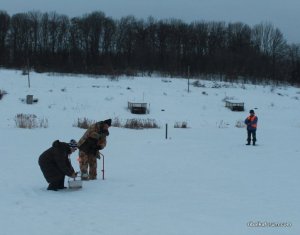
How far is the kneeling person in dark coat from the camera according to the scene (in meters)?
10.2

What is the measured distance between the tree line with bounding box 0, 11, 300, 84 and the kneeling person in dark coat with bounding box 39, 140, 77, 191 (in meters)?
48.9

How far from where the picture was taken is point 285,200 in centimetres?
962

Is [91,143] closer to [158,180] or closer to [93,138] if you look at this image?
[93,138]

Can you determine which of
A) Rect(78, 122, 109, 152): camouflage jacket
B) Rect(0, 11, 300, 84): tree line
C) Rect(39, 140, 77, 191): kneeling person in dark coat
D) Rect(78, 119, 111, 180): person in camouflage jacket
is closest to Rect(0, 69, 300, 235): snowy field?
Rect(39, 140, 77, 191): kneeling person in dark coat

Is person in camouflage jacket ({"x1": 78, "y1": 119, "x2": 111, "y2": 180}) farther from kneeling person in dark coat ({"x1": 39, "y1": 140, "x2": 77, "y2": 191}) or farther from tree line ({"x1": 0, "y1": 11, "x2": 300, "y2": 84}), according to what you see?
tree line ({"x1": 0, "y1": 11, "x2": 300, "y2": 84})

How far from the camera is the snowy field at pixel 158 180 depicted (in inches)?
304

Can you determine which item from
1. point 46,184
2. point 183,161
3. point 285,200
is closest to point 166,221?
point 285,200

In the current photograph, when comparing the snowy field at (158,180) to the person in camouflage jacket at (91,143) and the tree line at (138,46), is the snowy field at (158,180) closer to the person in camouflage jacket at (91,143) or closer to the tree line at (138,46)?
the person in camouflage jacket at (91,143)

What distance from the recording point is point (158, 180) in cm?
1198

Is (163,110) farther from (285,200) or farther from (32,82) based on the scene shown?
(285,200)

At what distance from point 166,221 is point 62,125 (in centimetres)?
1999

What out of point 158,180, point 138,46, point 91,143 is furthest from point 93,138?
point 138,46

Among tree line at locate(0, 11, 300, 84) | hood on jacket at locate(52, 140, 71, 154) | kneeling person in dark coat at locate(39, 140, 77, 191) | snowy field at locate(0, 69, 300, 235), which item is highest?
tree line at locate(0, 11, 300, 84)

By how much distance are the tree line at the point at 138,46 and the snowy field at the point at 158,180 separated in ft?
95.8
